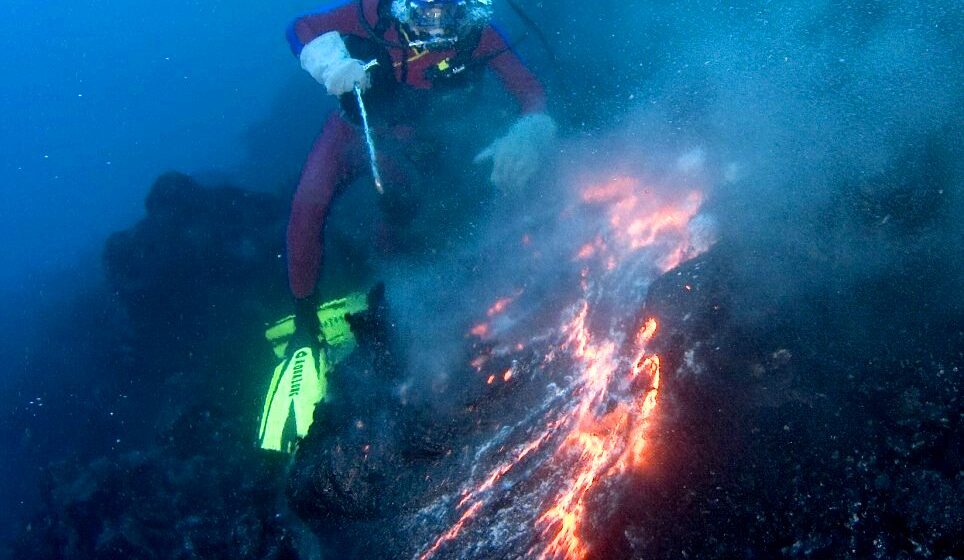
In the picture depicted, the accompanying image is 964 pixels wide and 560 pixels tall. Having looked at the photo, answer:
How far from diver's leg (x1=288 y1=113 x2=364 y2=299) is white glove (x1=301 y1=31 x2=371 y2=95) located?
33.7 inches

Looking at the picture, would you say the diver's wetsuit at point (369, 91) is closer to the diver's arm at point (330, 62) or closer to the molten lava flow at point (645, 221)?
the diver's arm at point (330, 62)

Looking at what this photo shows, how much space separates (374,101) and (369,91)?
0.39 feet

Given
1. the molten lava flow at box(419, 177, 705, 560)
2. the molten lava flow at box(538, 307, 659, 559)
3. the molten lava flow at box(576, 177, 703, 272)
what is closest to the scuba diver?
the molten lava flow at box(576, 177, 703, 272)

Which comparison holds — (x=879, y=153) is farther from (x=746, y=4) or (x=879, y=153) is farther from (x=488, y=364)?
(x=746, y=4)

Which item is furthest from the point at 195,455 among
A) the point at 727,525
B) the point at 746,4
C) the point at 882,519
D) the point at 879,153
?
the point at 746,4

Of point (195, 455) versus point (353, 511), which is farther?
point (195, 455)

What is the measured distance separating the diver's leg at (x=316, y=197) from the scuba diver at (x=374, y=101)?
0.01 metres

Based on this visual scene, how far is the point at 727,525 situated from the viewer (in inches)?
84.6

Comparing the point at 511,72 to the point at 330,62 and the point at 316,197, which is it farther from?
the point at 316,197

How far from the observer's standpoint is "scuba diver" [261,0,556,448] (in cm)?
443

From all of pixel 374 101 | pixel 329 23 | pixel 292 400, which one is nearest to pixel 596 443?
pixel 292 400

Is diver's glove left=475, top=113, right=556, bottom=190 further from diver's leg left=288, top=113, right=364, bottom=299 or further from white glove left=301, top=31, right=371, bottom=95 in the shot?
diver's leg left=288, top=113, right=364, bottom=299

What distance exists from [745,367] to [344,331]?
12.5ft

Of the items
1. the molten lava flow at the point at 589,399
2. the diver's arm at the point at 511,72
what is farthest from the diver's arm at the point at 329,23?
the molten lava flow at the point at 589,399
